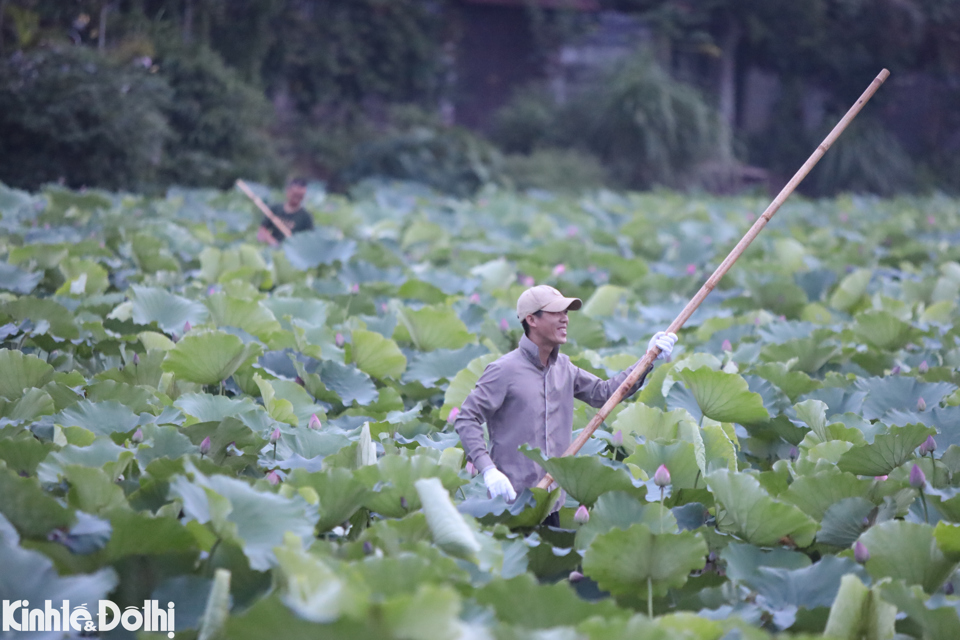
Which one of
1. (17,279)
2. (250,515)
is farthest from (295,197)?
(250,515)

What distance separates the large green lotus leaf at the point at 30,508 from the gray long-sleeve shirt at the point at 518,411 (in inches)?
30.3

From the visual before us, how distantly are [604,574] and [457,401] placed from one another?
1.14m

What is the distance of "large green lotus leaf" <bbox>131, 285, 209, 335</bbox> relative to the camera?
3174mm

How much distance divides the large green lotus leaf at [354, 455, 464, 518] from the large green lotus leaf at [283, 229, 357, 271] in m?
3.13

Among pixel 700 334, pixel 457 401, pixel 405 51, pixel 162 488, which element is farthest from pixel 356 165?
pixel 162 488

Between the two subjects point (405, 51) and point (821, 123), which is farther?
point (821, 123)

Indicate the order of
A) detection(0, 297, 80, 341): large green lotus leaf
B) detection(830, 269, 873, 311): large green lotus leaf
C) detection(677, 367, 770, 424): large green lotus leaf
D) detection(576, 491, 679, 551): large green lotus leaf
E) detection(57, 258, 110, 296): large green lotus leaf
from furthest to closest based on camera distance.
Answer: detection(830, 269, 873, 311): large green lotus leaf
detection(57, 258, 110, 296): large green lotus leaf
detection(0, 297, 80, 341): large green lotus leaf
detection(677, 367, 770, 424): large green lotus leaf
detection(576, 491, 679, 551): large green lotus leaf

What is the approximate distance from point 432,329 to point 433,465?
1670 millimetres

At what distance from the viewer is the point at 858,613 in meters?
1.48

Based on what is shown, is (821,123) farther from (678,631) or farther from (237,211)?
(678,631)

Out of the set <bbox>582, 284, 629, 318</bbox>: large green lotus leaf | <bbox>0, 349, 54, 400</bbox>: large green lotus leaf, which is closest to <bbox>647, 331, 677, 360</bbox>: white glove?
<bbox>0, 349, 54, 400</bbox>: large green lotus leaf

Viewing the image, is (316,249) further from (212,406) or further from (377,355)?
(212,406)

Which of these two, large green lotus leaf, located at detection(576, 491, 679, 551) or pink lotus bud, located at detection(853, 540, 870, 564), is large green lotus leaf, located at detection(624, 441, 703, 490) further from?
pink lotus bud, located at detection(853, 540, 870, 564)

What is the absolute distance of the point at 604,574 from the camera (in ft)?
5.29
